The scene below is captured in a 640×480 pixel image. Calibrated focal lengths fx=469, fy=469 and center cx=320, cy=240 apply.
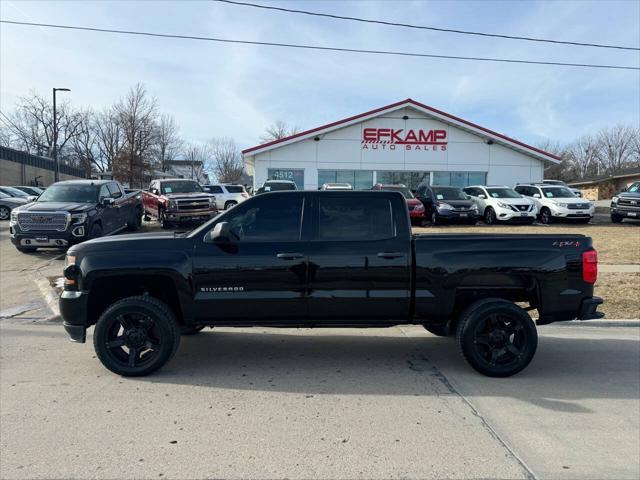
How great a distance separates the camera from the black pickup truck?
470cm

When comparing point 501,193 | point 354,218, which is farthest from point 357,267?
point 501,193

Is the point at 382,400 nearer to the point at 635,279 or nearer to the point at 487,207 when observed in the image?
the point at 635,279

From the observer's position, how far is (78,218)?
1159 centimetres

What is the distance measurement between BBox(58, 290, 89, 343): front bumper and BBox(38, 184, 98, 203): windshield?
340 inches

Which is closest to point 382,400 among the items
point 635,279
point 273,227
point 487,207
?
point 273,227

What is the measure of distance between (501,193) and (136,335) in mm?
18833

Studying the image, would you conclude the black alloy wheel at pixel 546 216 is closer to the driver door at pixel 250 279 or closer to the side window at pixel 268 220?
the side window at pixel 268 220

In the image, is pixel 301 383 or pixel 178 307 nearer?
pixel 301 383

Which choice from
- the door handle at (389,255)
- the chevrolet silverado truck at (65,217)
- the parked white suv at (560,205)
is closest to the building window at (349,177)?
the parked white suv at (560,205)

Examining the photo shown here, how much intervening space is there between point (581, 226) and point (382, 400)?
18.4 meters

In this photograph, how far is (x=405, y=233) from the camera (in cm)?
489

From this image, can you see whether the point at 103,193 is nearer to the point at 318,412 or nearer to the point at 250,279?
the point at 250,279

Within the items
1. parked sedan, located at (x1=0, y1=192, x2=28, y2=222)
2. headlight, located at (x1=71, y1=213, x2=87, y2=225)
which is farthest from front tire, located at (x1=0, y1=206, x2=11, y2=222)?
→ headlight, located at (x1=71, y1=213, x2=87, y2=225)

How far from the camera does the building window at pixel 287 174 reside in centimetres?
2778
